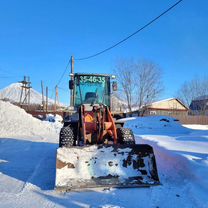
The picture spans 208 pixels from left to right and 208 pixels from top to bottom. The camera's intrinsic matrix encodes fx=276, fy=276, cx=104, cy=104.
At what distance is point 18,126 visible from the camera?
1942 centimetres

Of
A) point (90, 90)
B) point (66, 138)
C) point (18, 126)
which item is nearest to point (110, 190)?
point (66, 138)

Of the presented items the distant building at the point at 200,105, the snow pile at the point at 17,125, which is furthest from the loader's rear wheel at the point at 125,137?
the distant building at the point at 200,105

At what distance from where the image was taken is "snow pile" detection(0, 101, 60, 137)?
1852cm

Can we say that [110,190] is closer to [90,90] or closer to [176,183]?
[176,183]

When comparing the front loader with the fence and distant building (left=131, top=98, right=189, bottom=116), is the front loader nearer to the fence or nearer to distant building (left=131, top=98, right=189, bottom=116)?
the fence

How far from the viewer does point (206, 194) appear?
4918 millimetres

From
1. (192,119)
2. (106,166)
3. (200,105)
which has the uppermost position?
(200,105)

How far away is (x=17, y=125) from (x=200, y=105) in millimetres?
44067

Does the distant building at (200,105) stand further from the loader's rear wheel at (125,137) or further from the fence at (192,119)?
the loader's rear wheel at (125,137)

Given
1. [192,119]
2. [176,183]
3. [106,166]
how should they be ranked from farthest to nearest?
[192,119] < [106,166] < [176,183]

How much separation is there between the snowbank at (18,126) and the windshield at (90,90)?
975cm

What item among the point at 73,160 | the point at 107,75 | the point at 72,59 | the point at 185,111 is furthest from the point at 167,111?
the point at 73,160

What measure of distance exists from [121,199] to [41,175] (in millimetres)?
2663

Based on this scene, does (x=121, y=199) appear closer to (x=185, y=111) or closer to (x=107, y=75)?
(x=107, y=75)
